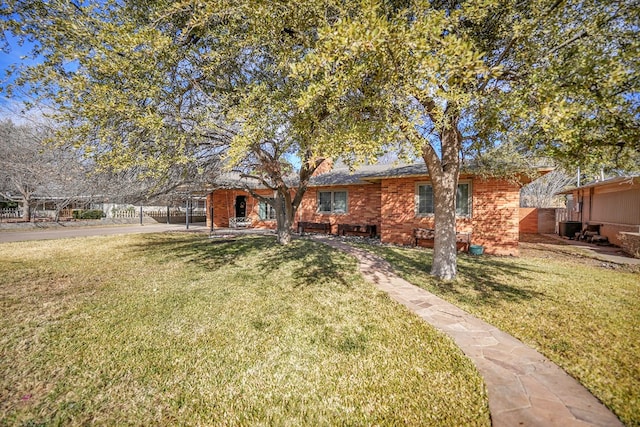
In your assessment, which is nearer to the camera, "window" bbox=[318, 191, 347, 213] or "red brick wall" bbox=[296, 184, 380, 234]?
"red brick wall" bbox=[296, 184, 380, 234]

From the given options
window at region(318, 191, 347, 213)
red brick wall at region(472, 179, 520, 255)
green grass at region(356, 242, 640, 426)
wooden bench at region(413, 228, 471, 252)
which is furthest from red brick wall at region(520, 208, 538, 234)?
window at region(318, 191, 347, 213)

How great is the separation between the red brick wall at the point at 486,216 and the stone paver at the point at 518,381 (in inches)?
288

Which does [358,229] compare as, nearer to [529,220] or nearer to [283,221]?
[283,221]

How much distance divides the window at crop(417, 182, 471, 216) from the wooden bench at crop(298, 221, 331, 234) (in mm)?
5737

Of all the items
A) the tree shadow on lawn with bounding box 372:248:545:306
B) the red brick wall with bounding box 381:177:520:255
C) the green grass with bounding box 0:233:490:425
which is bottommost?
the green grass with bounding box 0:233:490:425

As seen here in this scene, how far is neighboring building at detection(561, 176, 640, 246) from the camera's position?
11.9 meters

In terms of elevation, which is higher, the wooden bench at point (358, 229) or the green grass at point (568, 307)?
the wooden bench at point (358, 229)

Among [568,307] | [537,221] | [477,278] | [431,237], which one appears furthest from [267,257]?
[537,221]

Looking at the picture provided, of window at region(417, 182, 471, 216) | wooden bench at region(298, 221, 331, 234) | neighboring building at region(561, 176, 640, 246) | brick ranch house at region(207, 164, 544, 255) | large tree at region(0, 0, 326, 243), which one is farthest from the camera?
wooden bench at region(298, 221, 331, 234)

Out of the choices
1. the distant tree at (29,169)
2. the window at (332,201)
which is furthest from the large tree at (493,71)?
the distant tree at (29,169)

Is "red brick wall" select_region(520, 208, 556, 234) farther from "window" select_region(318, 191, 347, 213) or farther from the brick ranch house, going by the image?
"window" select_region(318, 191, 347, 213)

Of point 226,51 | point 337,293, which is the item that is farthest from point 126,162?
point 337,293

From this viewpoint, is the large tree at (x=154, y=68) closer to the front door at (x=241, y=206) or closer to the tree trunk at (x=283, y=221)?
the tree trunk at (x=283, y=221)

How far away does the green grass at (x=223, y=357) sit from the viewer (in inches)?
97.2
